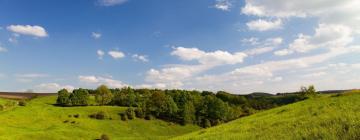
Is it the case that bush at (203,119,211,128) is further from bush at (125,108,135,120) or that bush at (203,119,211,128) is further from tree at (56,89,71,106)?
tree at (56,89,71,106)

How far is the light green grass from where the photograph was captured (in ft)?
378

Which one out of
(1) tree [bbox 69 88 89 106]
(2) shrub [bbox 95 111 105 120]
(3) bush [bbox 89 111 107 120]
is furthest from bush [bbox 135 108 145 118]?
(1) tree [bbox 69 88 89 106]

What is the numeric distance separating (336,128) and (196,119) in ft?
523

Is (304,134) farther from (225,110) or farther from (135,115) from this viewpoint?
(225,110)

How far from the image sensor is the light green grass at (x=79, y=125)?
115m

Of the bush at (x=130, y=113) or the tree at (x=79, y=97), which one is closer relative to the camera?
the bush at (x=130, y=113)

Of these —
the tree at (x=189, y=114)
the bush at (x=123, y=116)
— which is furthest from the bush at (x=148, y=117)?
the tree at (x=189, y=114)

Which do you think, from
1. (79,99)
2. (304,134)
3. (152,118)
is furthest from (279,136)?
(79,99)

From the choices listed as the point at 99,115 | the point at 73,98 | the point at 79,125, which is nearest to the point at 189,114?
the point at 99,115

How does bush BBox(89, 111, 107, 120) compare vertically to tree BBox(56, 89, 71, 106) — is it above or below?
below

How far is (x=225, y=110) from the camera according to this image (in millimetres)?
178250

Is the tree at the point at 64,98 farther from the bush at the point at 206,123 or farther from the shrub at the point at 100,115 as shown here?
the bush at the point at 206,123

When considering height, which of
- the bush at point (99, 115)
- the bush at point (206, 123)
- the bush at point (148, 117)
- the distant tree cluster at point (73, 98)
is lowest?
the bush at point (206, 123)

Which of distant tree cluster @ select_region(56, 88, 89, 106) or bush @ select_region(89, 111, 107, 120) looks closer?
bush @ select_region(89, 111, 107, 120)
